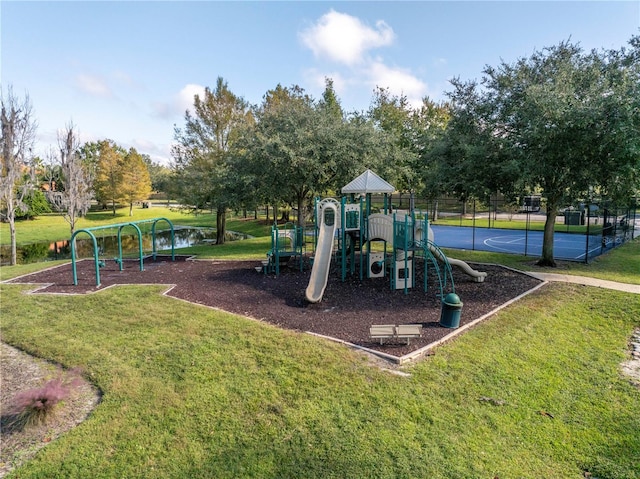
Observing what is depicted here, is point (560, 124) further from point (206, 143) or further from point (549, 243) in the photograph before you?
point (206, 143)

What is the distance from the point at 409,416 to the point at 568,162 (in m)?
10.6

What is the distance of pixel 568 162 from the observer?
39.8 feet

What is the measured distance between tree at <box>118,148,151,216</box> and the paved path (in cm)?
4491

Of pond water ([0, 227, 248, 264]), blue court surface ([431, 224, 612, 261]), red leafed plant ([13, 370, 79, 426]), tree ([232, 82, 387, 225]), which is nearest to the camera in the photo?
red leafed plant ([13, 370, 79, 426])

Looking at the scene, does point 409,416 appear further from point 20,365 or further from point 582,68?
point 582,68

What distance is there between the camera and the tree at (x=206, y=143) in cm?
2130

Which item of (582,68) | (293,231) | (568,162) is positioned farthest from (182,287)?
(582,68)

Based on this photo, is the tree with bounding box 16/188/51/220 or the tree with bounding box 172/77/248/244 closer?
the tree with bounding box 172/77/248/244

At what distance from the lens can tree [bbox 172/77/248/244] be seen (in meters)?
21.3

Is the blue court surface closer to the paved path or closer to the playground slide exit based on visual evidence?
the paved path

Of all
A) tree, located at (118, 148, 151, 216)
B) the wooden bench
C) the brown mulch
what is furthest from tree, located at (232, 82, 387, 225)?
tree, located at (118, 148, 151, 216)

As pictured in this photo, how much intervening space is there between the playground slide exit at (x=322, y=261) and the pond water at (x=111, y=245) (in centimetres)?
1208

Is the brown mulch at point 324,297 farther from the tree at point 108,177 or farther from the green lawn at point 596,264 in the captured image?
the tree at point 108,177

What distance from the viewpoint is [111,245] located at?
2944cm
